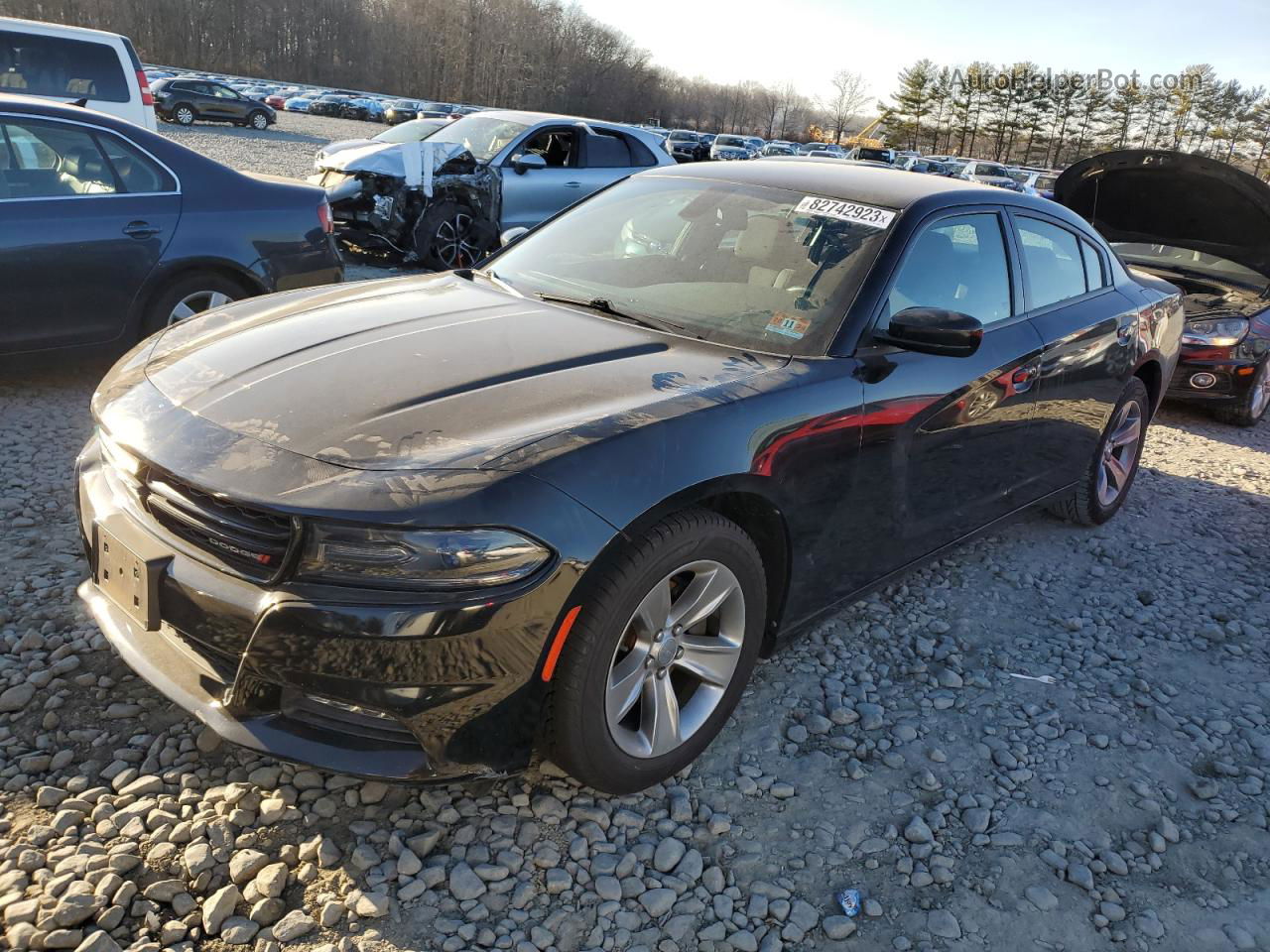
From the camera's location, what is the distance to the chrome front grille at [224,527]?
1.97 m

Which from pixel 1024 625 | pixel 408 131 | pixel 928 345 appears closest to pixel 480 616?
pixel 928 345

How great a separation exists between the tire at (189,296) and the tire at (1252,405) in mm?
7254

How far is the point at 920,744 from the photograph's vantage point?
290cm

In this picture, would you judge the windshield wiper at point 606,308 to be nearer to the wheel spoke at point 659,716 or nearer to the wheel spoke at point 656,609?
the wheel spoke at point 656,609

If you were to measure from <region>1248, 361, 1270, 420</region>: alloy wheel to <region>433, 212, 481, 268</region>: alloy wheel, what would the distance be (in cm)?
697

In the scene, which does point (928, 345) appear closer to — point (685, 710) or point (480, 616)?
point (685, 710)

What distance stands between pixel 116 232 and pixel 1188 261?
7.93m

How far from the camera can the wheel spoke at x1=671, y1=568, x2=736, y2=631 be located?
2438 mm

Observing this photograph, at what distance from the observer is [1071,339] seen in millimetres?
3865

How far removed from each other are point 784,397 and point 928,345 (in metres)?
0.59

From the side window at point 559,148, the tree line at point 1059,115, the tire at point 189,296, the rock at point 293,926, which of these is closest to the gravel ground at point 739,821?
the rock at point 293,926

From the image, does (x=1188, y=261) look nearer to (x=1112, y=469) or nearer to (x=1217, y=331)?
(x=1217, y=331)

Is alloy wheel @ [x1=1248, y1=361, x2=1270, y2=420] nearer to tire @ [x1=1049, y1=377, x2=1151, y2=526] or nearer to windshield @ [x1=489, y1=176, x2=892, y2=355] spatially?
tire @ [x1=1049, y1=377, x2=1151, y2=526]

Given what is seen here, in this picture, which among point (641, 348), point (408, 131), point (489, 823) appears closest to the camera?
point (489, 823)
